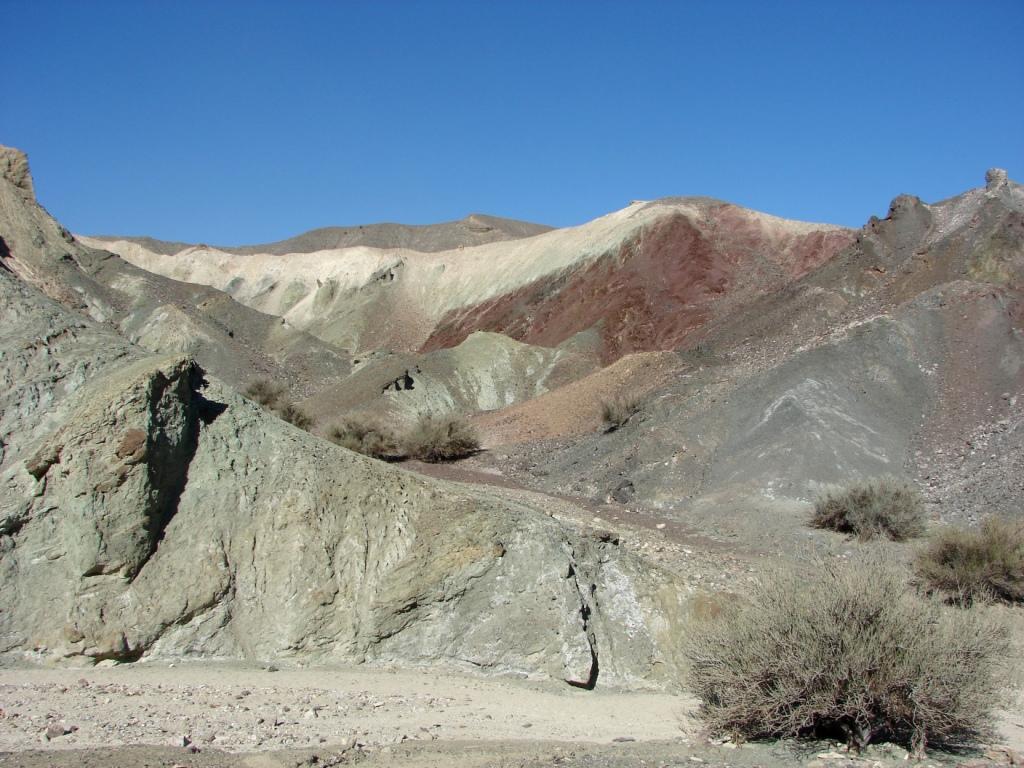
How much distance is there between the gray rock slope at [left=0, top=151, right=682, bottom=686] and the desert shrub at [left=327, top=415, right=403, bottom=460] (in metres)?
18.5

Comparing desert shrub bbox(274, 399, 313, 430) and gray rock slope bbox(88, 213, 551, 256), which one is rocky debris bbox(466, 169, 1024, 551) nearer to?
desert shrub bbox(274, 399, 313, 430)

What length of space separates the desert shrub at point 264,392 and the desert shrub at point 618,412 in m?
11.5

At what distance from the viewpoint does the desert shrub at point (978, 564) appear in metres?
14.5

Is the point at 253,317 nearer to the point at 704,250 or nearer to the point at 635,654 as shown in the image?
the point at 704,250

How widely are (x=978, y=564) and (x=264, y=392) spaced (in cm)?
2465

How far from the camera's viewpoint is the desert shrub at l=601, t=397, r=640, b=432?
94.3 ft

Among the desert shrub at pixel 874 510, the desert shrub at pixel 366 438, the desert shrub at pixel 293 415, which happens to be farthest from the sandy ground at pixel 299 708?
the desert shrub at pixel 293 415

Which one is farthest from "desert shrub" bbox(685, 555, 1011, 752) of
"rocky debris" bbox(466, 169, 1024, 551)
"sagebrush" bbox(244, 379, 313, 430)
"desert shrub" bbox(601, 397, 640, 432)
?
"sagebrush" bbox(244, 379, 313, 430)

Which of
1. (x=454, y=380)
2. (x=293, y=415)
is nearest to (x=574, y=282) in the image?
(x=454, y=380)

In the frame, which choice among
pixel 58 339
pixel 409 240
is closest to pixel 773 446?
pixel 58 339

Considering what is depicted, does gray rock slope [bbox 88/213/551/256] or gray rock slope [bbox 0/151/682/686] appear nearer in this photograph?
gray rock slope [bbox 0/151/682/686]

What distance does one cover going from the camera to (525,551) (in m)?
9.27

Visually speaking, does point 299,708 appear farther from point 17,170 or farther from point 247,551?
point 17,170

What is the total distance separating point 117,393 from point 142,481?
2.90ft
